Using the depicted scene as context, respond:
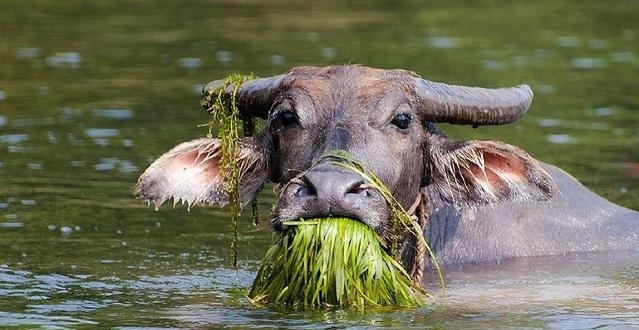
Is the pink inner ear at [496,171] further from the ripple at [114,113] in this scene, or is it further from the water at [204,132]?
the ripple at [114,113]

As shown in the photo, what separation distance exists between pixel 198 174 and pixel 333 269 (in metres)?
1.38

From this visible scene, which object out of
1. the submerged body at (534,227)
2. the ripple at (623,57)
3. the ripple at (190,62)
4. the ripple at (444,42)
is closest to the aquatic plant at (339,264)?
the submerged body at (534,227)

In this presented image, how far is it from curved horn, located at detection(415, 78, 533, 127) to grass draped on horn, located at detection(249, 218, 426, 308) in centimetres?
113

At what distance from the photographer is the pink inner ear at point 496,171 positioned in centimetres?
988

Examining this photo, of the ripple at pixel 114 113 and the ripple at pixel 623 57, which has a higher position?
the ripple at pixel 623 57

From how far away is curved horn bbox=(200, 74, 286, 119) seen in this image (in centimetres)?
979

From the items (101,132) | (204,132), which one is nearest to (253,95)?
(101,132)

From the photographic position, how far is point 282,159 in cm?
951

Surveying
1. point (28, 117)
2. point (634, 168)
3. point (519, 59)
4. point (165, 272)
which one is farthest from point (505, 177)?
point (519, 59)

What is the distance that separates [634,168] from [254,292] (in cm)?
639

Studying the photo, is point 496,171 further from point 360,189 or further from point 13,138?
point 13,138

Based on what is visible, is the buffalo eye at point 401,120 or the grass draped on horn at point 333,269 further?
the buffalo eye at point 401,120

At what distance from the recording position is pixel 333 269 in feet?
28.6

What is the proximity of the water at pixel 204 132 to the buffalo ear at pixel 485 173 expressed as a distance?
58cm
